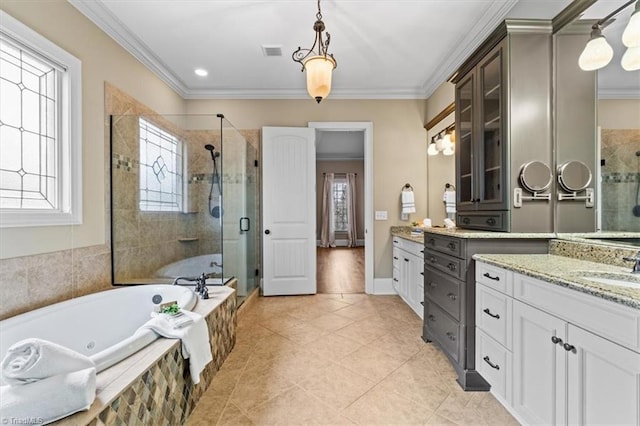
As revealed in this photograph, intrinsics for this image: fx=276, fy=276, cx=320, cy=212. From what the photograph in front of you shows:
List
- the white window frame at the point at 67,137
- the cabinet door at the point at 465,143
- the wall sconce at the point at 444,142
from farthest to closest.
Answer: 1. the wall sconce at the point at 444,142
2. the cabinet door at the point at 465,143
3. the white window frame at the point at 67,137

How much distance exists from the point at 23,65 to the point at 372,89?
336 centimetres

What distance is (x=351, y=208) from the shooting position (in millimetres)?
8461

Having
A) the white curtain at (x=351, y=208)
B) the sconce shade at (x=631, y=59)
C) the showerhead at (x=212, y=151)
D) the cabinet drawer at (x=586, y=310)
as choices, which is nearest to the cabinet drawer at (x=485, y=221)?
the cabinet drawer at (x=586, y=310)

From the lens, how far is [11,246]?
1.59 meters

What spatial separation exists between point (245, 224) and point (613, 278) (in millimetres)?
3246

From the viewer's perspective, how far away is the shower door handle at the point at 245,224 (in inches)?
136

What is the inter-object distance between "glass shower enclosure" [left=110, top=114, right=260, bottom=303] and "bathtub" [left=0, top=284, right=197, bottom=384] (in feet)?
1.61

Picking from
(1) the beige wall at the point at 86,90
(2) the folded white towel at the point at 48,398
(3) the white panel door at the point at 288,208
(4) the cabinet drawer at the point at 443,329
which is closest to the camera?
(2) the folded white towel at the point at 48,398

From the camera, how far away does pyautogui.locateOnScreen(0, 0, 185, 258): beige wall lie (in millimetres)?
1678

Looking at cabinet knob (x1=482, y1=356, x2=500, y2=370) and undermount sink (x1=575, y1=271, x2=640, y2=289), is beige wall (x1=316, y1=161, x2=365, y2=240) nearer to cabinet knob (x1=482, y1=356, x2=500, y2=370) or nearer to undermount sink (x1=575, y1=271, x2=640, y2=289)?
cabinet knob (x1=482, y1=356, x2=500, y2=370)

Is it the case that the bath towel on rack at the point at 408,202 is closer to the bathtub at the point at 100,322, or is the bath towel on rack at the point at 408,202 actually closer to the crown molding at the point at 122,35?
the bathtub at the point at 100,322

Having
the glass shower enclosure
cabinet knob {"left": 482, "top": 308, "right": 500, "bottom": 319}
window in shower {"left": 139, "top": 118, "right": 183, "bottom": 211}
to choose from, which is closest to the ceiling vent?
the glass shower enclosure

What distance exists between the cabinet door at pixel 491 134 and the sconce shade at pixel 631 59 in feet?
1.86

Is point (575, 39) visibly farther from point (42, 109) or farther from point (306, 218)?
point (42, 109)
